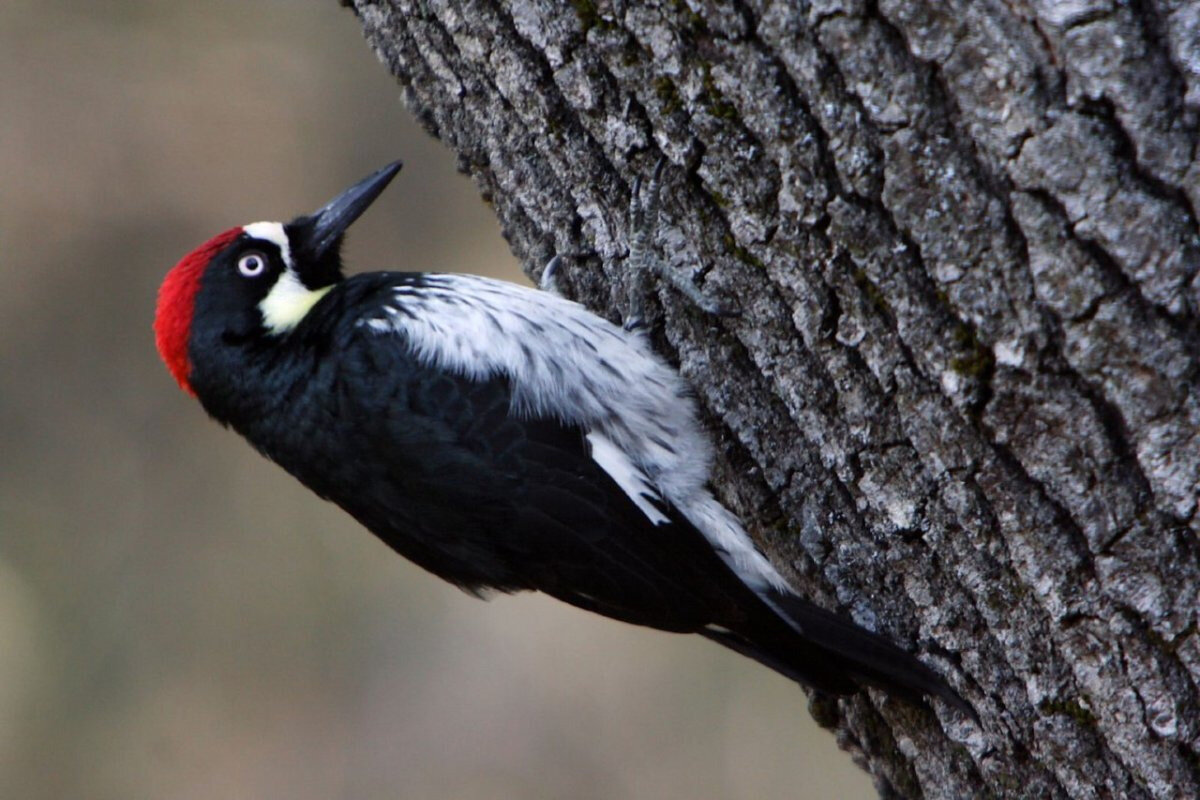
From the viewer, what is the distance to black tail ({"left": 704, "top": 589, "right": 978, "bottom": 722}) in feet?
6.90

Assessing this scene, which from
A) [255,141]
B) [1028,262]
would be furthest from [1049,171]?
[255,141]

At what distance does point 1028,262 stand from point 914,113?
266mm

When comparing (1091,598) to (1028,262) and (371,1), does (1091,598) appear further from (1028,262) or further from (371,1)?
(371,1)

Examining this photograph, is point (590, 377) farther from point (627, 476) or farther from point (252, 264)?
point (252, 264)

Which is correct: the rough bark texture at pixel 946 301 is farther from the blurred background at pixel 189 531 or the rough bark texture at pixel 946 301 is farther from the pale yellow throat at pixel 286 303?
the blurred background at pixel 189 531

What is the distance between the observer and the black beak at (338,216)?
9.86 feet

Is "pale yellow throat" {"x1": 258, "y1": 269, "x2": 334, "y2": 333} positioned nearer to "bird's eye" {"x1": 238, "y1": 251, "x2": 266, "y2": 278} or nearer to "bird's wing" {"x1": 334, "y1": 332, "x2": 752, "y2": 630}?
"bird's eye" {"x1": 238, "y1": 251, "x2": 266, "y2": 278}

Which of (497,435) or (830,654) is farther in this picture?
(497,435)

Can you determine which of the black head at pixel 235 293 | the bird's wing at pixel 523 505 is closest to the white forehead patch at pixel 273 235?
the black head at pixel 235 293

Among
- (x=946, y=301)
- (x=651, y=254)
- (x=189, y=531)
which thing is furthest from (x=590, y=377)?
(x=189, y=531)

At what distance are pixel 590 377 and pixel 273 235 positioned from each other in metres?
0.92

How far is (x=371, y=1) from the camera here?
2469 millimetres

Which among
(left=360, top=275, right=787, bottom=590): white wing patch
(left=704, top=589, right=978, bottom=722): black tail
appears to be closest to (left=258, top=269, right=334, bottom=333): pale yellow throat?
(left=360, top=275, right=787, bottom=590): white wing patch

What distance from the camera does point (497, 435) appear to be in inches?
101
